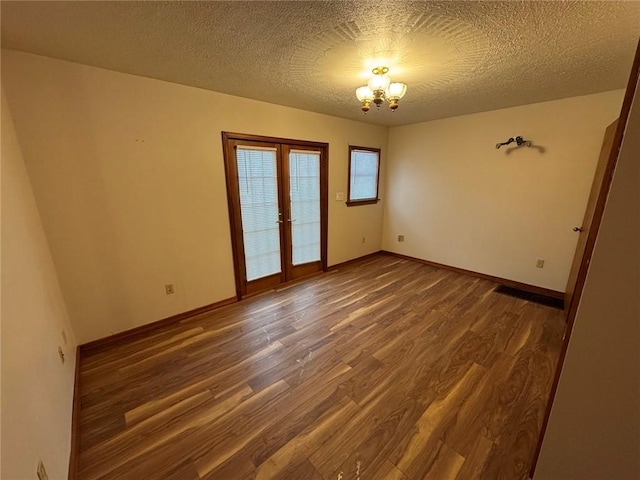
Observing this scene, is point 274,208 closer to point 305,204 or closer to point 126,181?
point 305,204

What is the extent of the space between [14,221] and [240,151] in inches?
74.2

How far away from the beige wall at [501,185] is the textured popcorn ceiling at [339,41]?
0.53 meters

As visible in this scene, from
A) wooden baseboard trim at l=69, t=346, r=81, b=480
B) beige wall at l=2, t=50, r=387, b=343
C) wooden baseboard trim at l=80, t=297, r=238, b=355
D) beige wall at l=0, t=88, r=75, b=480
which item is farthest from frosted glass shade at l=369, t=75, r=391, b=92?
wooden baseboard trim at l=69, t=346, r=81, b=480

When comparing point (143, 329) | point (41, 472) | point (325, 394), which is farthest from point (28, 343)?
point (325, 394)

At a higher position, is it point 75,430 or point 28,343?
point 28,343

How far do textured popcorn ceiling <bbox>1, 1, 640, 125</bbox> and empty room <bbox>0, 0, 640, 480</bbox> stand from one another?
19 mm

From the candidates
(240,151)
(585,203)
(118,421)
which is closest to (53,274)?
(118,421)

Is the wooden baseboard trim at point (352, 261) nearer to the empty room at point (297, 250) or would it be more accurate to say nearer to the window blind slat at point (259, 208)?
the empty room at point (297, 250)

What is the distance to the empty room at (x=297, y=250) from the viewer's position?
109 centimetres

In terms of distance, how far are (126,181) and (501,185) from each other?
4.38m

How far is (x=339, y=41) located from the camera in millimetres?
1629

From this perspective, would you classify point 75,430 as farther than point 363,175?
No

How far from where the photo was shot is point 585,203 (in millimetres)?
2850

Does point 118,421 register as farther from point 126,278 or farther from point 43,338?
point 126,278
